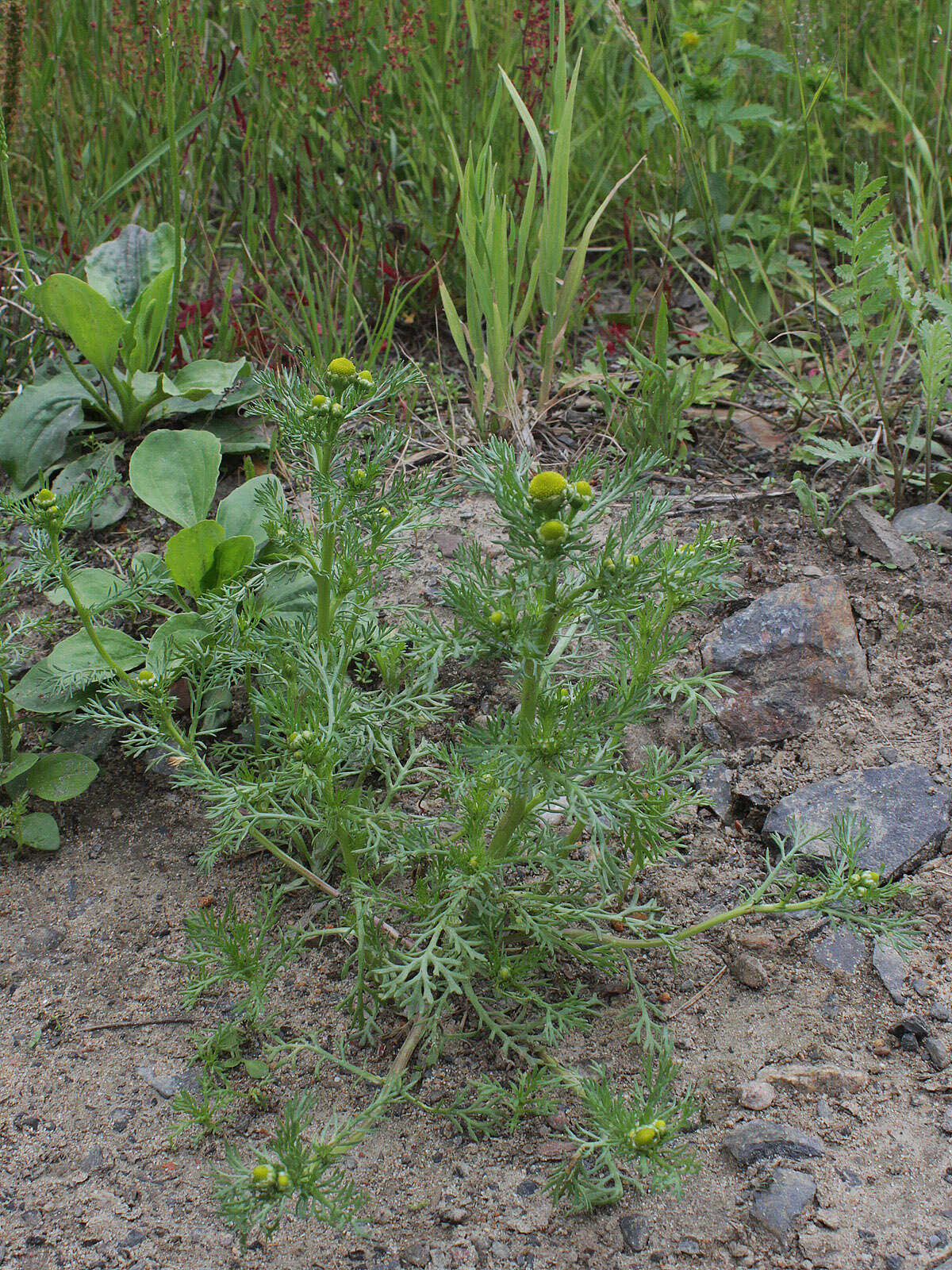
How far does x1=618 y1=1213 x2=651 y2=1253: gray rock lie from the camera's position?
1.42 meters

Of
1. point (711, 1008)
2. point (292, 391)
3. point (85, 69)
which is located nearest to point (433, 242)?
point (85, 69)

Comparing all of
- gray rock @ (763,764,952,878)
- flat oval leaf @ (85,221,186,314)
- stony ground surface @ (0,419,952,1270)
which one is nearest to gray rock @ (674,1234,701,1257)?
stony ground surface @ (0,419,952,1270)

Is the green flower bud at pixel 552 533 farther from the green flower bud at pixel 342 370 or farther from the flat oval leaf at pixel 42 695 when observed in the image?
the flat oval leaf at pixel 42 695

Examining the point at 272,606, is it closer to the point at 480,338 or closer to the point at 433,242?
the point at 480,338

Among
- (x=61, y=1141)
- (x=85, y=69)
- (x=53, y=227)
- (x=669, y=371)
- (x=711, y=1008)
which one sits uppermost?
(x=85, y=69)

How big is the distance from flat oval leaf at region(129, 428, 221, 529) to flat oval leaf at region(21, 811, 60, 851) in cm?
72

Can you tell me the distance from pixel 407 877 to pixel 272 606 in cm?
65

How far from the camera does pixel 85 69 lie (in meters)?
3.41

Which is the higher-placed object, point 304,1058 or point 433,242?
point 433,242

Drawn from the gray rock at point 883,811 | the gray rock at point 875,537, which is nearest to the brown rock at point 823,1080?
the gray rock at point 883,811

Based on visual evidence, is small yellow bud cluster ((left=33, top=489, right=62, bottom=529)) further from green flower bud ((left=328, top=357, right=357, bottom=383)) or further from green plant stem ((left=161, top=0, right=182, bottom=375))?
green plant stem ((left=161, top=0, right=182, bottom=375))

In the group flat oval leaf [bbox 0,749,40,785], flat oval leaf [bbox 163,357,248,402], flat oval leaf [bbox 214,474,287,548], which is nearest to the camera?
flat oval leaf [bbox 0,749,40,785]

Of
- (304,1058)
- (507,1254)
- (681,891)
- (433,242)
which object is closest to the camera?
(507,1254)

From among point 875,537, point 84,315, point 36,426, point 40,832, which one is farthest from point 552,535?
point 36,426
